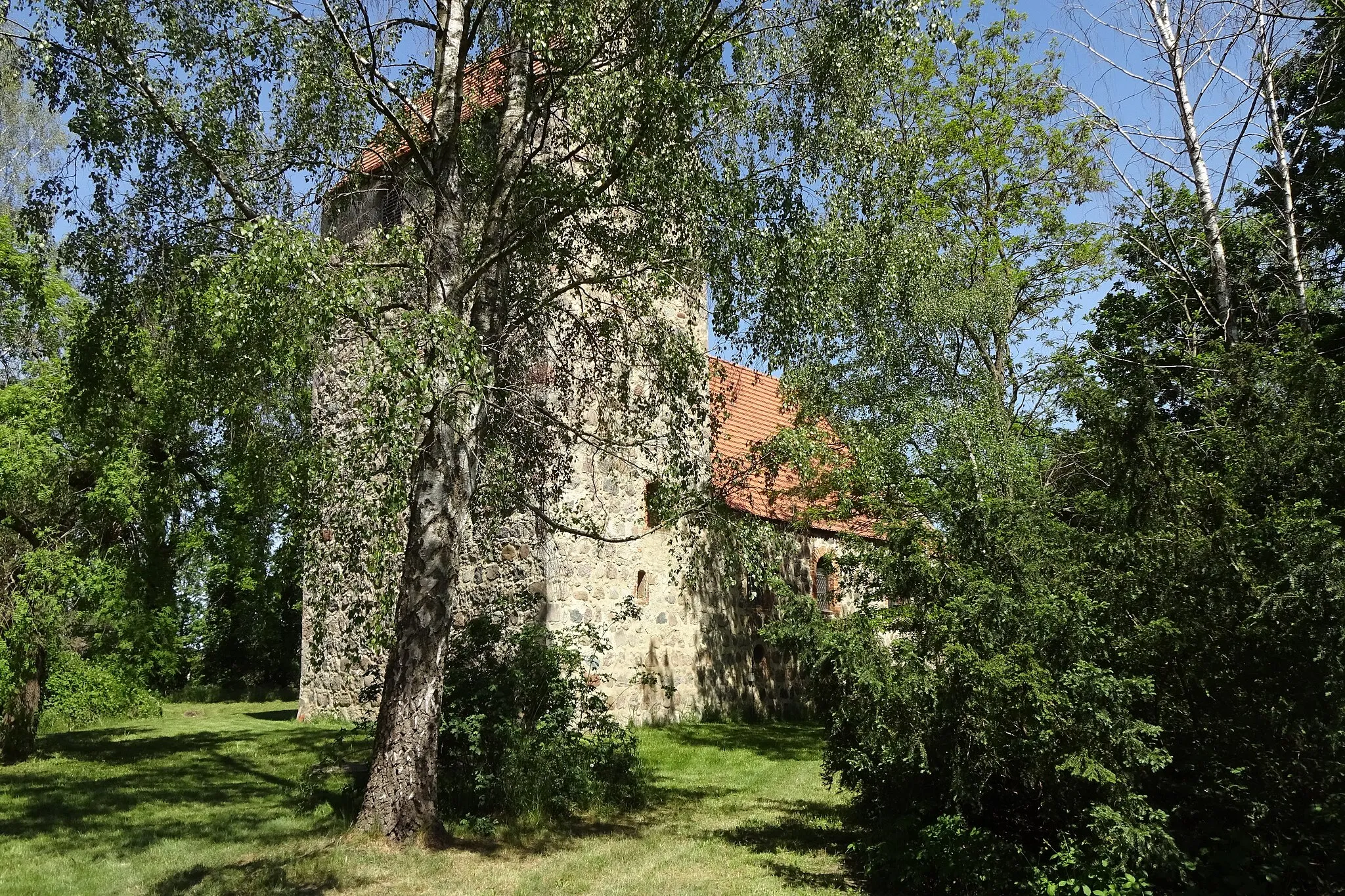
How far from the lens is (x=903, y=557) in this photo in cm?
605

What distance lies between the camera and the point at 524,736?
8.20 m

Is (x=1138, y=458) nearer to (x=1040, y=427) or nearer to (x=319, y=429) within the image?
(x=319, y=429)

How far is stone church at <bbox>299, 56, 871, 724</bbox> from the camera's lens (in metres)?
8.70

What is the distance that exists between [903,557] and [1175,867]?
2.28m

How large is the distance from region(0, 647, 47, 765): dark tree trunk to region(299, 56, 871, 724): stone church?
10.4 feet

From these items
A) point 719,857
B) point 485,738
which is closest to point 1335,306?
point 719,857

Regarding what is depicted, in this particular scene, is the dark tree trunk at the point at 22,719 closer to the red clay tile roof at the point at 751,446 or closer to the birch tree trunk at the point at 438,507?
the birch tree trunk at the point at 438,507

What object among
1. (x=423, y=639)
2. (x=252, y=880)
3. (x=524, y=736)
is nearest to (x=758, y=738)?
(x=524, y=736)

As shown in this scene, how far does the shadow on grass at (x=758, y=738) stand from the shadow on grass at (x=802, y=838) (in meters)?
3.03

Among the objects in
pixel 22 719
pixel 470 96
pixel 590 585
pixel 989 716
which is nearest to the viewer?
pixel 989 716

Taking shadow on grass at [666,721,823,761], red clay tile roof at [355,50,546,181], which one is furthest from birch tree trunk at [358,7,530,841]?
shadow on grass at [666,721,823,761]

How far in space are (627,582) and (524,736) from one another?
4199 mm

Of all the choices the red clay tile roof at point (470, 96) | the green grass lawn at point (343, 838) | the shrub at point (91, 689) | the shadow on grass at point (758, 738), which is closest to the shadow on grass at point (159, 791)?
the green grass lawn at point (343, 838)

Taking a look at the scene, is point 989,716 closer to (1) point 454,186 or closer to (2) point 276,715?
(1) point 454,186
